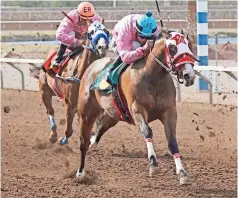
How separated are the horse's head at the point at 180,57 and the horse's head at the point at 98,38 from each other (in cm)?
232

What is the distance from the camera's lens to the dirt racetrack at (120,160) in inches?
297

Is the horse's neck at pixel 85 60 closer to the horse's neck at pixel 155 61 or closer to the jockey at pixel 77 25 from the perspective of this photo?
the jockey at pixel 77 25

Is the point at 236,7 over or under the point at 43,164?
over

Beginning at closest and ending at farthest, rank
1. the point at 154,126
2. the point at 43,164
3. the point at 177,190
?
1. the point at 177,190
2. the point at 43,164
3. the point at 154,126

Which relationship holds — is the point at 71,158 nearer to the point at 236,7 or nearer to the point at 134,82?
the point at 134,82

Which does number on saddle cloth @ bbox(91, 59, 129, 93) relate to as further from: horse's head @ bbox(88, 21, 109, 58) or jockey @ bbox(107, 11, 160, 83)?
horse's head @ bbox(88, 21, 109, 58)

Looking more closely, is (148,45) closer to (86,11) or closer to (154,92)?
(154,92)

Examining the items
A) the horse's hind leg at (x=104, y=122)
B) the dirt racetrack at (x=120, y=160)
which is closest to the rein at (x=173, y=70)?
the dirt racetrack at (x=120, y=160)

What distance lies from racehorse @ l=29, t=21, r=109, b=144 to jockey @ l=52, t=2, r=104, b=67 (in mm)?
149

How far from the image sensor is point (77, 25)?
1064 cm

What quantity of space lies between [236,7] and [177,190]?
20174 mm

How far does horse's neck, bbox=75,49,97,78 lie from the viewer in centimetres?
1010

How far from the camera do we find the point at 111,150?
33.7ft

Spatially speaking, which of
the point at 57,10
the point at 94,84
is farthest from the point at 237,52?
the point at 94,84
